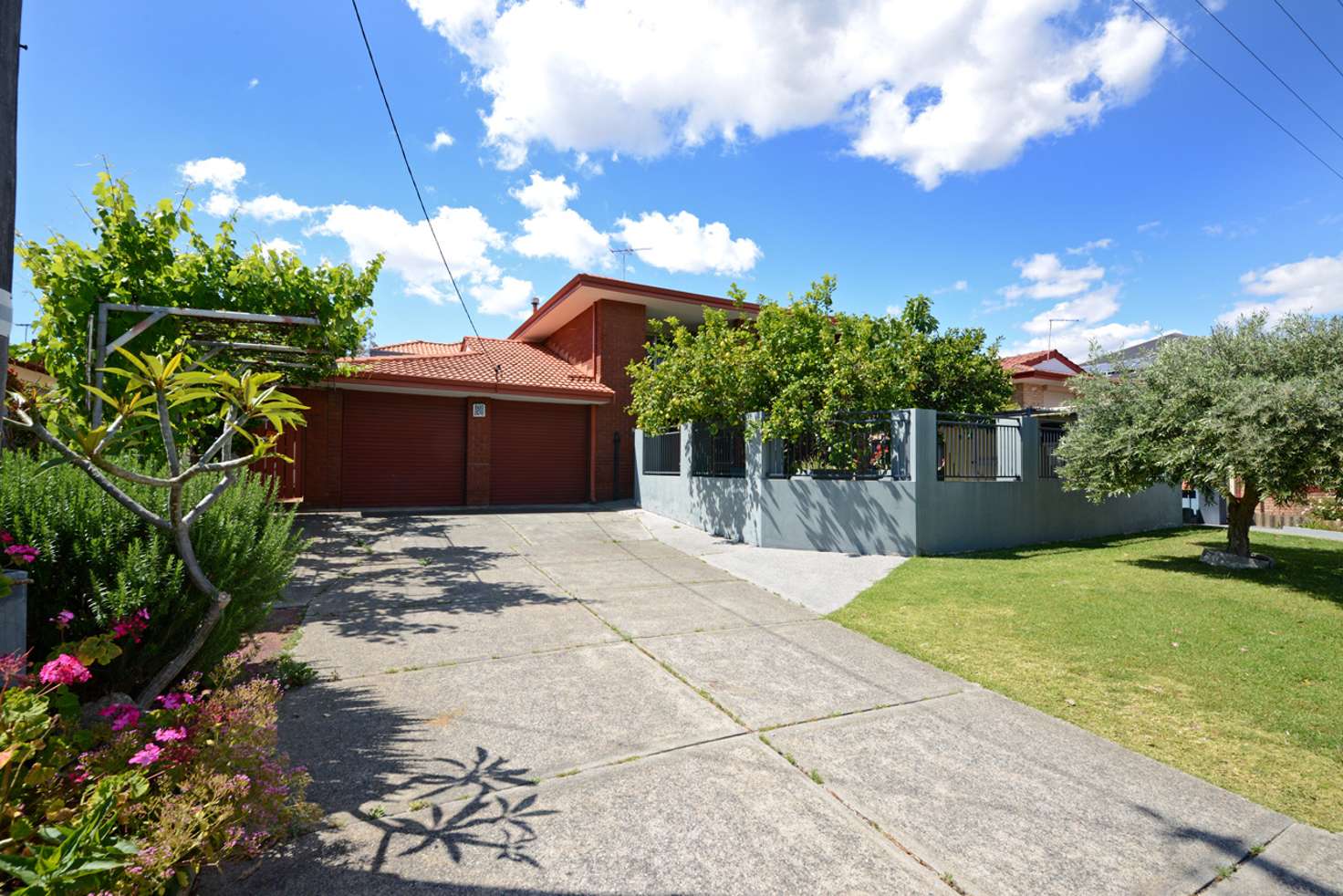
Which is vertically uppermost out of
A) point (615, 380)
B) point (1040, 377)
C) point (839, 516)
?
point (1040, 377)

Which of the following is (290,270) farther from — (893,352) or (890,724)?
(893,352)

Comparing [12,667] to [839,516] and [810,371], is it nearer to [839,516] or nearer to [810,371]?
[839,516]

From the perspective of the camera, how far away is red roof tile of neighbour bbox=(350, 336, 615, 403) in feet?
46.4

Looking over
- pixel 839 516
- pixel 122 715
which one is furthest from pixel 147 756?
pixel 839 516

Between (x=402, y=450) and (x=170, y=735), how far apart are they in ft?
44.7

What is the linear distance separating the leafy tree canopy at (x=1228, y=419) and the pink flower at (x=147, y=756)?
397 inches

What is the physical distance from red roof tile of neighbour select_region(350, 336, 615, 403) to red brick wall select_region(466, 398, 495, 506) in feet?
2.74

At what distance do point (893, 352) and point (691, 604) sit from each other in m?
6.90

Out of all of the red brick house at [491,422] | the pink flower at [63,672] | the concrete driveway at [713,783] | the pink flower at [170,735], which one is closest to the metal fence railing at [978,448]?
the concrete driveway at [713,783]

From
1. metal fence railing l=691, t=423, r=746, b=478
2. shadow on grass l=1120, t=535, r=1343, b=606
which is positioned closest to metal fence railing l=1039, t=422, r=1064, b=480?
shadow on grass l=1120, t=535, r=1343, b=606

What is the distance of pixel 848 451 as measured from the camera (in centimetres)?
1036

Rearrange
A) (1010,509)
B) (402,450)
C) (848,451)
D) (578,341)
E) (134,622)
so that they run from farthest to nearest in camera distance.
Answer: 1. (578,341)
2. (402,450)
3. (1010,509)
4. (848,451)
5. (134,622)

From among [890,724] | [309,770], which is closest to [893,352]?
[890,724]

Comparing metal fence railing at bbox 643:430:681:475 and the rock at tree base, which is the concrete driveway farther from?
metal fence railing at bbox 643:430:681:475
